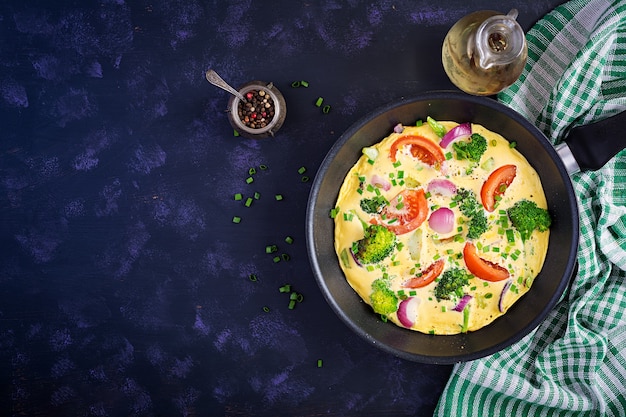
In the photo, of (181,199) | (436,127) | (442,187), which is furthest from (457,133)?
(181,199)

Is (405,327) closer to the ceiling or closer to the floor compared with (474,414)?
closer to the ceiling

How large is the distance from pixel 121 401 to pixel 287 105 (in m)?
1.98

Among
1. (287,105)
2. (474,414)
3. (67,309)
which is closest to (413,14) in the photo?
(287,105)

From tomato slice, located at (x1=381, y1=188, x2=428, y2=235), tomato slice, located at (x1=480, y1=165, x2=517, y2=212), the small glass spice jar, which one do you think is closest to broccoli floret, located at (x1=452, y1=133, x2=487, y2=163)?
tomato slice, located at (x1=480, y1=165, x2=517, y2=212)

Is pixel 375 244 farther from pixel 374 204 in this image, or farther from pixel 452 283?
pixel 452 283

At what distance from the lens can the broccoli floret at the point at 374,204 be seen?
3.22 metres

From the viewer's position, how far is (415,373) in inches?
139

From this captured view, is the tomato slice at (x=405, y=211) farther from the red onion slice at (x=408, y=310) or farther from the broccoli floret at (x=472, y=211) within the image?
the red onion slice at (x=408, y=310)

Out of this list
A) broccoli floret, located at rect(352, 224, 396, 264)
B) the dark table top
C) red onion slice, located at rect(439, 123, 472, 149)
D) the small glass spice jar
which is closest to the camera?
broccoli floret, located at rect(352, 224, 396, 264)

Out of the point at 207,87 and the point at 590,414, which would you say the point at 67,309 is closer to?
the point at 207,87

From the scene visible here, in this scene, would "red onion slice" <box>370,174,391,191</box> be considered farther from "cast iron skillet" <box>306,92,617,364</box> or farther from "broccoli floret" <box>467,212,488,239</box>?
"broccoli floret" <box>467,212,488,239</box>

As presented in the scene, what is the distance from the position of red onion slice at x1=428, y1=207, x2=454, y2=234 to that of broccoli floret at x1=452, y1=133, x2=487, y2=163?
11.3 inches

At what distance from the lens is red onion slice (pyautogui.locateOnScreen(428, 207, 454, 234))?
3.19m

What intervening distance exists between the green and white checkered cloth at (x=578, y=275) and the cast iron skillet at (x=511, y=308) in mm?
217
